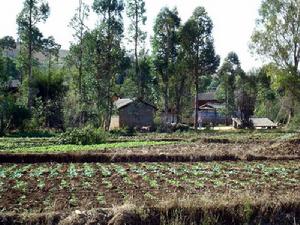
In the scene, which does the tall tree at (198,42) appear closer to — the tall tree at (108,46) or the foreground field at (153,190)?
the tall tree at (108,46)

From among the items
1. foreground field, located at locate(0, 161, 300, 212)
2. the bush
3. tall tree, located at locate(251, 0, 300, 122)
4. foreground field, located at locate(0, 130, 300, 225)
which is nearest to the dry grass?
foreground field, located at locate(0, 130, 300, 225)

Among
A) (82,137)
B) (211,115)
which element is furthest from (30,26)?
(211,115)

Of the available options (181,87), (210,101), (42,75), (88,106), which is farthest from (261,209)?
(210,101)

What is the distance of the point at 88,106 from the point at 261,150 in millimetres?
24957

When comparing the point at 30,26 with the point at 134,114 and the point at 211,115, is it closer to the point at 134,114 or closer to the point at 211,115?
the point at 134,114

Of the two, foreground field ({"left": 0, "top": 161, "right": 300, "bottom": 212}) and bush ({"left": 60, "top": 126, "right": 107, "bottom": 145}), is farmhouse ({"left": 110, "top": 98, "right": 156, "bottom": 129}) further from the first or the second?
foreground field ({"left": 0, "top": 161, "right": 300, "bottom": 212})

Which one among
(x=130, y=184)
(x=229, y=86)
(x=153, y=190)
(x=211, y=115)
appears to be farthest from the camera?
(x=211, y=115)

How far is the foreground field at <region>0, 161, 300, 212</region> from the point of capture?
32.6ft

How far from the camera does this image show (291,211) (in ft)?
29.6

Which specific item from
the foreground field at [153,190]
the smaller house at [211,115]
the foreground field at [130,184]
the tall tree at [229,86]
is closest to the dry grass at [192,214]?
the foreground field at [153,190]

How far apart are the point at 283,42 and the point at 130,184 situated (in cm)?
3280

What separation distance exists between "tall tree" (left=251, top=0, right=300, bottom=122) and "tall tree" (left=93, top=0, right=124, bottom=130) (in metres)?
12.9

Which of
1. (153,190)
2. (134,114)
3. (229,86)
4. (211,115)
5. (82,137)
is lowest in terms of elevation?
(153,190)

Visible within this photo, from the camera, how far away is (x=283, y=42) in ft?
137
